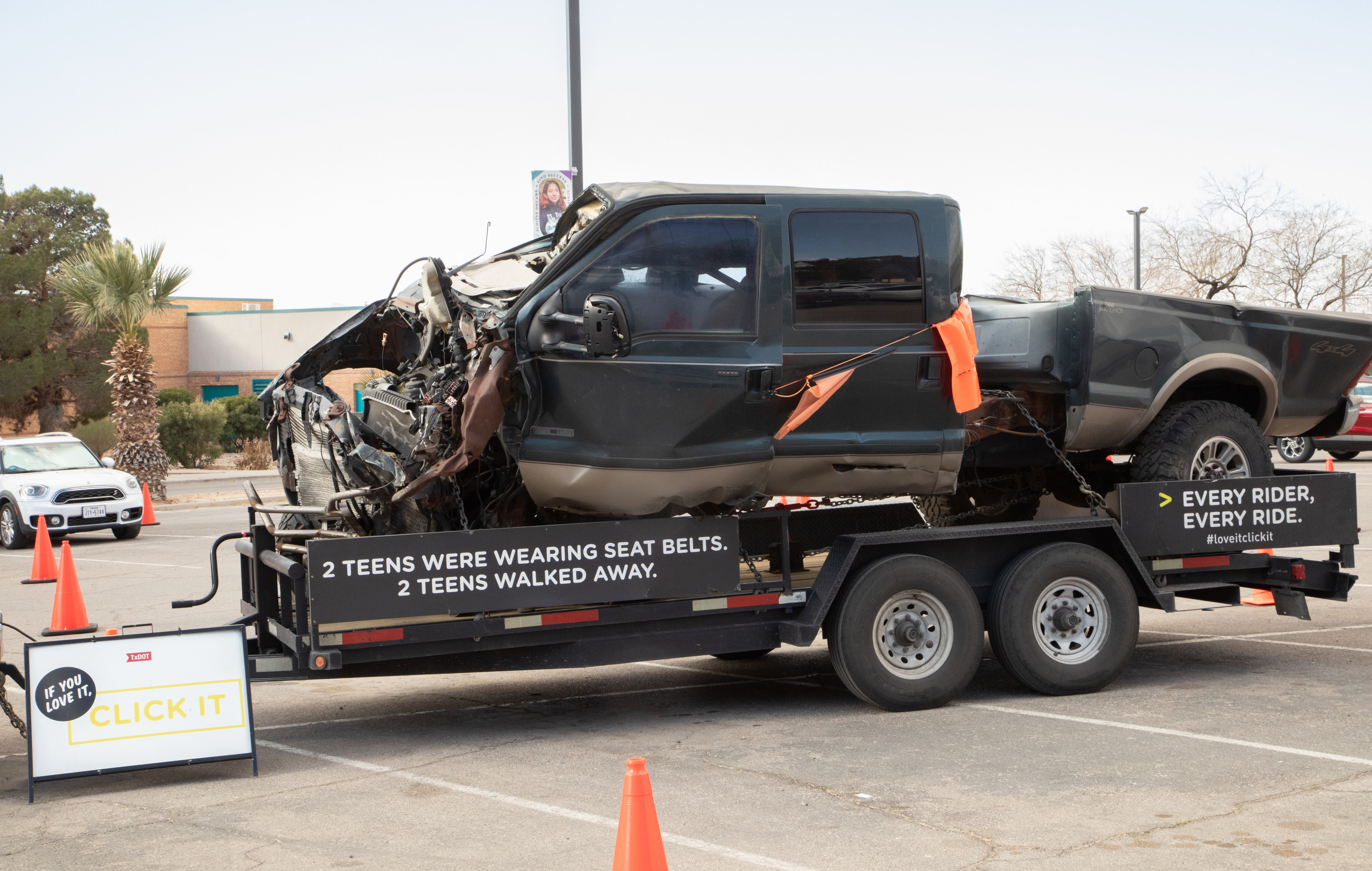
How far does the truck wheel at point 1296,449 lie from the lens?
77.5ft

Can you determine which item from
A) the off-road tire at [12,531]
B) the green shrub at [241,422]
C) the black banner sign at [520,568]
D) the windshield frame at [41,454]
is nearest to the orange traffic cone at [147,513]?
the windshield frame at [41,454]

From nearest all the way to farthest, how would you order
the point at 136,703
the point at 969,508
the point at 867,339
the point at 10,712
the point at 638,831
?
the point at 638,831
the point at 136,703
the point at 10,712
the point at 867,339
the point at 969,508

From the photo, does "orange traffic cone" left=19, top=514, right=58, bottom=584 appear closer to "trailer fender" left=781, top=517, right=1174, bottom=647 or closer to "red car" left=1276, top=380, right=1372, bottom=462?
"trailer fender" left=781, top=517, right=1174, bottom=647

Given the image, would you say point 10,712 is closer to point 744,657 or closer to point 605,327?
point 605,327

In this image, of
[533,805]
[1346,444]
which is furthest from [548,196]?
[1346,444]

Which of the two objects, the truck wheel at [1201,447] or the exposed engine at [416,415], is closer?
the exposed engine at [416,415]

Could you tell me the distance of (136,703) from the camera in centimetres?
632

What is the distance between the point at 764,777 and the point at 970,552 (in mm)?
2191

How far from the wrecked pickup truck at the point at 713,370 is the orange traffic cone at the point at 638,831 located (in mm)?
2890

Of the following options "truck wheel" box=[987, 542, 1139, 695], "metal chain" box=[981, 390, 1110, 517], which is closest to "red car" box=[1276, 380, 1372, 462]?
"metal chain" box=[981, 390, 1110, 517]

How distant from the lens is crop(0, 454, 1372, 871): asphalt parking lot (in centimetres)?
511

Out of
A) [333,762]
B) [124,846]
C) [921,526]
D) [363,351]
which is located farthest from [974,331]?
[124,846]

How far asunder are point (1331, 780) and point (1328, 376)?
3.61m

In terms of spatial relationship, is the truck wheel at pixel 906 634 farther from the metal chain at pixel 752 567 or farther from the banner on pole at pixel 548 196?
the banner on pole at pixel 548 196
